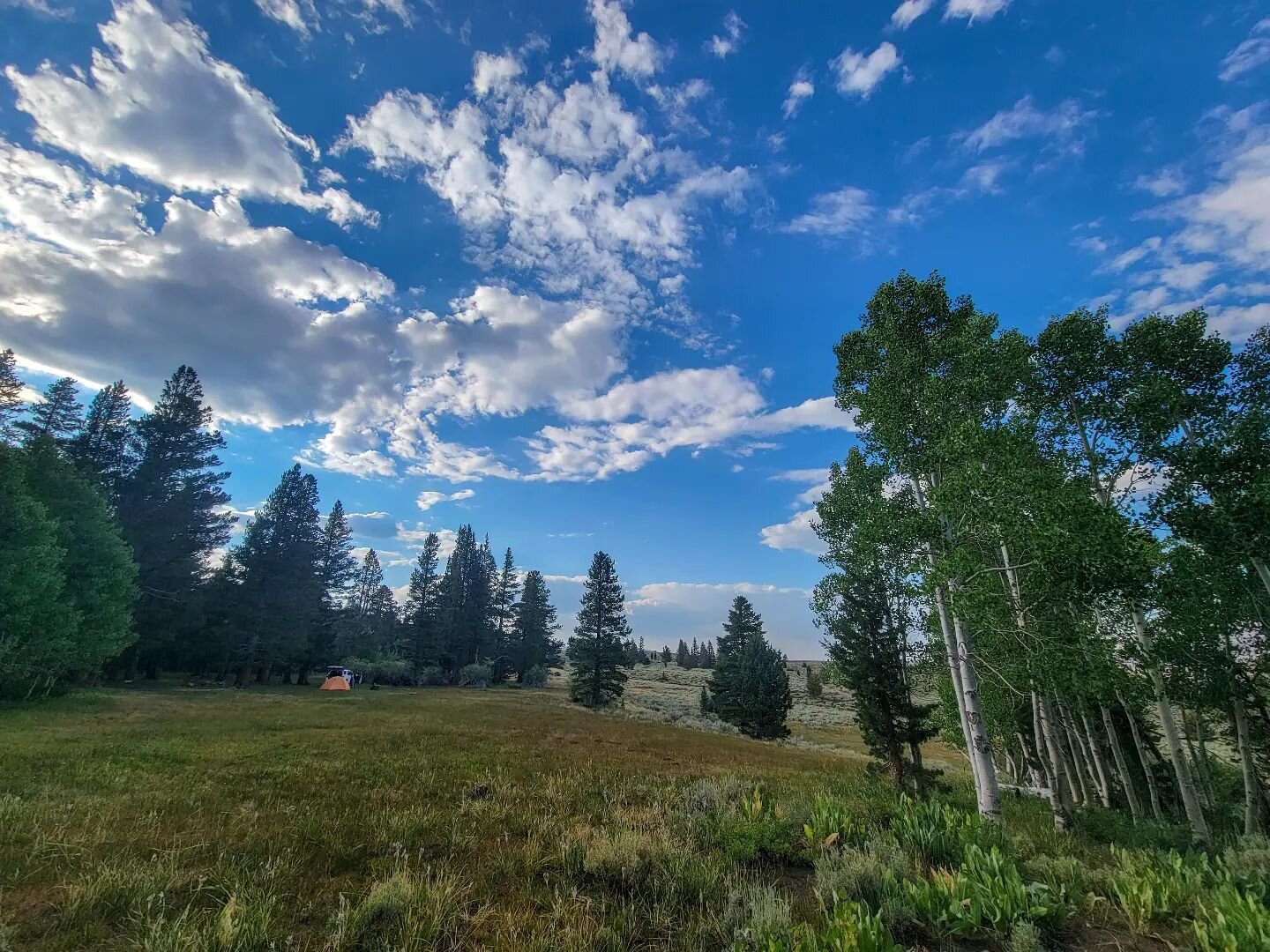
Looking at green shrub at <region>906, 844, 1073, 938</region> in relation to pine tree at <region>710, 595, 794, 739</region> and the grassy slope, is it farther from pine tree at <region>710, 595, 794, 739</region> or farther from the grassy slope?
pine tree at <region>710, 595, 794, 739</region>

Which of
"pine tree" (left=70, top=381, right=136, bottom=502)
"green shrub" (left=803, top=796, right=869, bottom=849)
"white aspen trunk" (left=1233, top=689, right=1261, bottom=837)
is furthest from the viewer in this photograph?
"pine tree" (left=70, top=381, right=136, bottom=502)

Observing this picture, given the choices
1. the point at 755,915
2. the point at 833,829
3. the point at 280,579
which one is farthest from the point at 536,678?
the point at 755,915

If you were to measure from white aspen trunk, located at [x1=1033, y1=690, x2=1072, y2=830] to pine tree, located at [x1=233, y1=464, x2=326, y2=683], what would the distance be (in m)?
48.5

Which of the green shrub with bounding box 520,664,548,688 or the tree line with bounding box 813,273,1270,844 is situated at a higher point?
the tree line with bounding box 813,273,1270,844

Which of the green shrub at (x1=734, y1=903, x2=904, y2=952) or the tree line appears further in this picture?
the tree line

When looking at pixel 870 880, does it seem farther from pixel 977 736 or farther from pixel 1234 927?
pixel 977 736

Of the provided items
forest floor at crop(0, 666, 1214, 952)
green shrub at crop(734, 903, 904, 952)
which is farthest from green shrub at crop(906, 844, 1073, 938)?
green shrub at crop(734, 903, 904, 952)

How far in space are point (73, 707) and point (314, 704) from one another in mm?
10947

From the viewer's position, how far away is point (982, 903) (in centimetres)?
493

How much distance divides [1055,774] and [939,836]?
692cm

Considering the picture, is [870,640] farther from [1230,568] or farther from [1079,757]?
[1079,757]

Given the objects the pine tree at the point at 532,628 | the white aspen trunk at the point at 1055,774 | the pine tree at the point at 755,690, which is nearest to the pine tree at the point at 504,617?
the pine tree at the point at 532,628

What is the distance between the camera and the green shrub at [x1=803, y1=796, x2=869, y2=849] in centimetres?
727

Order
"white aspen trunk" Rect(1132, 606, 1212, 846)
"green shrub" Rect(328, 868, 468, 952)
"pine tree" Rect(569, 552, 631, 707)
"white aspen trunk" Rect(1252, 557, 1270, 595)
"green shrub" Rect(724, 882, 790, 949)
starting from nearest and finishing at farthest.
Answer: "green shrub" Rect(724, 882, 790, 949) → "green shrub" Rect(328, 868, 468, 952) → "white aspen trunk" Rect(1132, 606, 1212, 846) → "white aspen trunk" Rect(1252, 557, 1270, 595) → "pine tree" Rect(569, 552, 631, 707)
